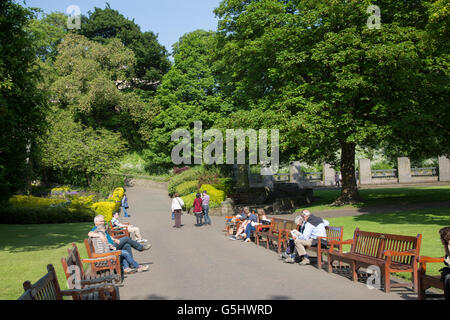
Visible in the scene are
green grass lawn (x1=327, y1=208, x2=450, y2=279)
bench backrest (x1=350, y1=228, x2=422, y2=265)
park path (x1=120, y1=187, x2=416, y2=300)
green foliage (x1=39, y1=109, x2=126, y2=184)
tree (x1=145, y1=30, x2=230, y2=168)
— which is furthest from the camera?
tree (x1=145, y1=30, x2=230, y2=168)

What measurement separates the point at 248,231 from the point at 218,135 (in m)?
13.2

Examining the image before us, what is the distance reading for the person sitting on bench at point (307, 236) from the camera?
10.5m

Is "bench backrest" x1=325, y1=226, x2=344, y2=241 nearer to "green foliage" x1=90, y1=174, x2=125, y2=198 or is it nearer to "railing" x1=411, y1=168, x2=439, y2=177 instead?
"green foliage" x1=90, y1=174, x2=125, y2=198

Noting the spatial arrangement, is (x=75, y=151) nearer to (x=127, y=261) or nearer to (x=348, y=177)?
(x=348, y=177)

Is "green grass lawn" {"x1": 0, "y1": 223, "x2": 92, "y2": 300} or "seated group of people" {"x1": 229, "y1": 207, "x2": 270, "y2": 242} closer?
"green grass lawn" {"x1": 0, "y1": 223, "x2": 92, "y2": 300}

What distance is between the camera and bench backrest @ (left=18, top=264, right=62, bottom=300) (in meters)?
4.48

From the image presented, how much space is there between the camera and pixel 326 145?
23.7 metres

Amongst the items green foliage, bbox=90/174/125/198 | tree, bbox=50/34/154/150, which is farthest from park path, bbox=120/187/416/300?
tree, bbox=50/34/154/150

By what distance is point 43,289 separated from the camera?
5051 millimetres

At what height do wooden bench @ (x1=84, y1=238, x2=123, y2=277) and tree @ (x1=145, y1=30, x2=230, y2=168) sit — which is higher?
tree @ (x1=145, y1=30, x2=230, y2=168)

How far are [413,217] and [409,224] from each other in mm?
2548

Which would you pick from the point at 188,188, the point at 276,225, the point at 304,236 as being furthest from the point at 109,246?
the point at 188,188

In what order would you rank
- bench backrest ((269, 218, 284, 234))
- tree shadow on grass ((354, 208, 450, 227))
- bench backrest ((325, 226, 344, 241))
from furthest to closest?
tree shadow on grass ((354, 208, 450, 227)) < bench backrest ((269, 218, 284, 234)) < bench backrest ((325, 226, 344, 241))
